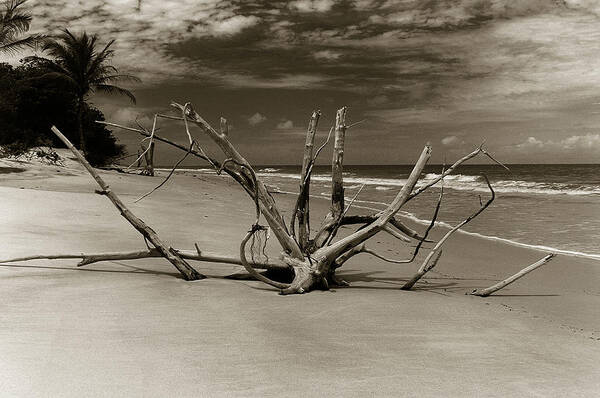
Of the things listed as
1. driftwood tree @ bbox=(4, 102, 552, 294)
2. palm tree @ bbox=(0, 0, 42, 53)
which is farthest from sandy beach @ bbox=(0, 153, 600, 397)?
palm tree @ bbox=(0, 0, 42, 53)

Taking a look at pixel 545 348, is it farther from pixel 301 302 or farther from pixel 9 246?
pixel 9 246

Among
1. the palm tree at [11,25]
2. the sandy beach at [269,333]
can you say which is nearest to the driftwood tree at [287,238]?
the sandy beach at [269,333]

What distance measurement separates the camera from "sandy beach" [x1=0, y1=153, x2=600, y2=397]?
2600 millimetres

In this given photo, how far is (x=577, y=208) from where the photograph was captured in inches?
648

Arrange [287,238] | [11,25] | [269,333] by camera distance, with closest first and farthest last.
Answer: [269,333] → [287,238] → [11,25]

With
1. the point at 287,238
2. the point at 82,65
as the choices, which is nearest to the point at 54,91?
the point at 82,65

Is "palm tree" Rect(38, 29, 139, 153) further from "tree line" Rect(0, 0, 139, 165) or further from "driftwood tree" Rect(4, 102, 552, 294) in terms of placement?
"driftwood tree" Rect(4, 102, 552, 294)

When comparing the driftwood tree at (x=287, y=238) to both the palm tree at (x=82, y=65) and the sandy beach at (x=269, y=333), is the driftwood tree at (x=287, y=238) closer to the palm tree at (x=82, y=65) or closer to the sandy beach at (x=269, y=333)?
the sandy beach at (x=269, y=333)

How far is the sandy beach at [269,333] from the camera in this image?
260 cm

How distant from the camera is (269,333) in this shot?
11.0ft

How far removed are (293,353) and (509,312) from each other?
218 centimetres

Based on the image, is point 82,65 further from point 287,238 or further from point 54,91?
point 287,238

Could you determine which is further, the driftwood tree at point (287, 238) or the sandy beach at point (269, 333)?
the driftwood tree at point (287, 238)

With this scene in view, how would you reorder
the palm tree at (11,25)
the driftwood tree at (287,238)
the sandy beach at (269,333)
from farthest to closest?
the palm tree at (11,25), the driftwood tree at (287,238), the sandy beach at (269,333)
